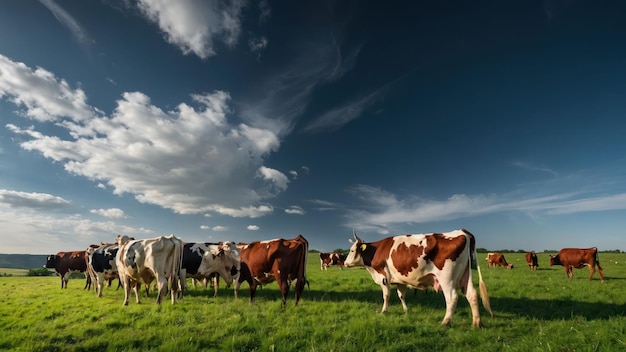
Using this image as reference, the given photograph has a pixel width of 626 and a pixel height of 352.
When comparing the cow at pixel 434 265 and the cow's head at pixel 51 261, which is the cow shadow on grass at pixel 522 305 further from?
the cow's head at pixel 51 261

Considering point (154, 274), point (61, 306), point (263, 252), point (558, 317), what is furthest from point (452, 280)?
point (61, 306)

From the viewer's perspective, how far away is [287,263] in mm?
12125

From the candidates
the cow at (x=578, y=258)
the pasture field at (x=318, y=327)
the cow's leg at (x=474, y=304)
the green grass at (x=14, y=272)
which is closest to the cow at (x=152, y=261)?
the pasture field at (x=318, y=327)

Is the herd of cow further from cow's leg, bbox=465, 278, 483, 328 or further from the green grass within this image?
the green grass

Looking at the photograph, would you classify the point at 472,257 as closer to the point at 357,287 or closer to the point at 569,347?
the point at 569,347

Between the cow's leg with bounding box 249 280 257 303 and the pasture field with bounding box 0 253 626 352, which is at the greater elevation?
the cow's leg with bounding box 249 280 257 303

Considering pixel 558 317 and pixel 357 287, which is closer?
pixel 558 317

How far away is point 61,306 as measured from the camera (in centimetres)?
1264

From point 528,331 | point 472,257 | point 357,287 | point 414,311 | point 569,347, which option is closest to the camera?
point 569,347

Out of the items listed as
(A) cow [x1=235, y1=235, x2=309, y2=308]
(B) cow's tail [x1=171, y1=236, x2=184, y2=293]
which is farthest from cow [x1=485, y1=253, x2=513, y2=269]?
(B) cow's tail [x1=171, y1=236, x2=184, y2=293]

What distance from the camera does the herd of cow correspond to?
30.2 feet

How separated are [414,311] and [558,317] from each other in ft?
13.8

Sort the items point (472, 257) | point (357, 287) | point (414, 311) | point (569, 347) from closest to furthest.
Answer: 1. point (569, 347)
2. point (472, 257)
3. point (414, 311)
4. point (357, 287)

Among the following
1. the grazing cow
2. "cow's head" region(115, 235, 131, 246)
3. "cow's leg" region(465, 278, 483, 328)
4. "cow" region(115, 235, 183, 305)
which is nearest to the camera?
"cow's leg" region(465, 278, 483, 328)
